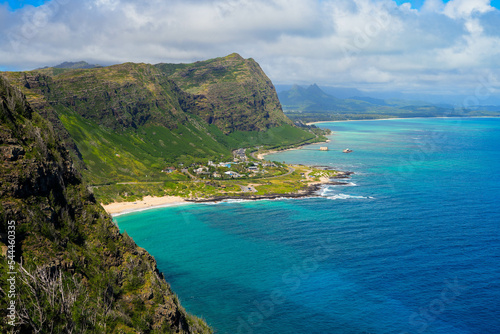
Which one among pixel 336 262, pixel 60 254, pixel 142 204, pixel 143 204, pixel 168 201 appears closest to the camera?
pixel 60 254

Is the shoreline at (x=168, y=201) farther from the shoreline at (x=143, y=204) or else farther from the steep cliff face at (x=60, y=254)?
the steep cliff face at (x=60, y=254)

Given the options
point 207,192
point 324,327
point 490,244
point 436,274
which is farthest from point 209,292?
point 207,192

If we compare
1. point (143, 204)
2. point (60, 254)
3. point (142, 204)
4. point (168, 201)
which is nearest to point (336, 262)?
point (60, 254)

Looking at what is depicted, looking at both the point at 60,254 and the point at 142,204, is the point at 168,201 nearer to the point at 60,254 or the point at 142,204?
the point at 142,204

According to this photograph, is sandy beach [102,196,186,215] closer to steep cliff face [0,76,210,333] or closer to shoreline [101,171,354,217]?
shoreline [101,171,354,217]

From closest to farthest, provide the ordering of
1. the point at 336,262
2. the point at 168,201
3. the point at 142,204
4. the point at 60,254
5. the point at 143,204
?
the point at 60,254
the point at 336,262
the point at 142,204
the point at 143,204
the point at 168,201

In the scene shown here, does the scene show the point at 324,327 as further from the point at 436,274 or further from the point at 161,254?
the point at 161,254

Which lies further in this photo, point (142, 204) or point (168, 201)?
point (168, 201)

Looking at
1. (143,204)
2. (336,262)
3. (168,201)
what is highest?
(143,204)
